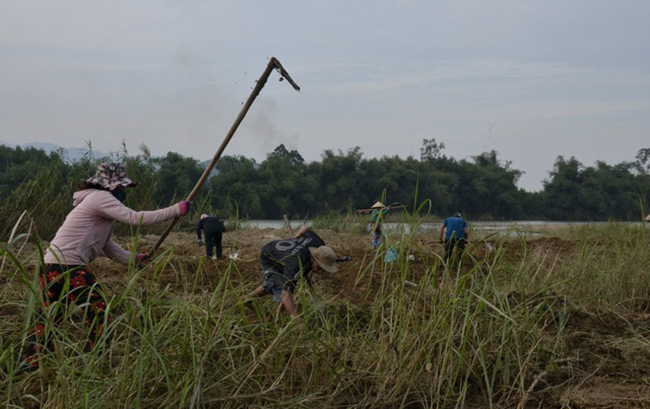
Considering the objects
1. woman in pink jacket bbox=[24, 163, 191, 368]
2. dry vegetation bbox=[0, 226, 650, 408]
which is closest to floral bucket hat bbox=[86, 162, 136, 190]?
woman in pink jacket bbox=[24, 163, 191, 368]

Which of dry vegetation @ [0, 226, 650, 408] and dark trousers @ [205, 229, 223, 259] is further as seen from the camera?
dark trousers @ [205, 229, 223, 259]

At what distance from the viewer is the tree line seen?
89.4ft

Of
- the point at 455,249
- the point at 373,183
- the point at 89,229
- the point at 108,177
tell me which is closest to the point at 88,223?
the point at 89,229

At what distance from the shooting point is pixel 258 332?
4.73 metres

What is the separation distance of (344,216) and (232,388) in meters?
17.0

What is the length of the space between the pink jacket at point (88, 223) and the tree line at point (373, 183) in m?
9.20

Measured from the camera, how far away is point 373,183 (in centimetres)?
3922

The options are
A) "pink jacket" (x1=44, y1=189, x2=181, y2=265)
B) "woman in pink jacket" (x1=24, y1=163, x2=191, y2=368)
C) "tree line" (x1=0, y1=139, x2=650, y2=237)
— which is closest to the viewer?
"woman in pink jacket" (x1=24, y1=163, x2=191, y2=368)

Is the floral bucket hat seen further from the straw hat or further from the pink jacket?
the straw hat

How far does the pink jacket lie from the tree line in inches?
362

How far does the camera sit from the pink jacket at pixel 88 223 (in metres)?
4.42

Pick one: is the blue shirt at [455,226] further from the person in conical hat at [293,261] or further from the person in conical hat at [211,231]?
the person in conical hat at [293,261]

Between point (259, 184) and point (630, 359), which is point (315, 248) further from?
point (259, 184)

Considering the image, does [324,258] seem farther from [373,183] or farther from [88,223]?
[373,183]
